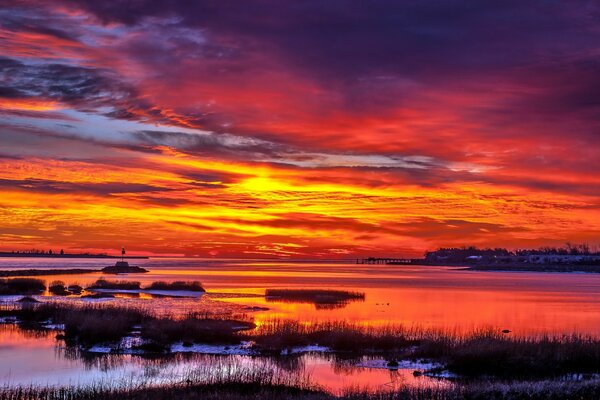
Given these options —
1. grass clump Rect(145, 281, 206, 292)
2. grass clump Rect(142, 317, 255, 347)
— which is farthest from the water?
grass clump Rect(145, 281, 206, 292)

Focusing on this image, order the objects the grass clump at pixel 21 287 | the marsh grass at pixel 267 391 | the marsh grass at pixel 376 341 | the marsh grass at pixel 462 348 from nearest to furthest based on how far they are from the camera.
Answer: the marsh grass at pixel 267 391, the marsh grass at pixel 462 348, the marsh grass at pixel 376 341, the grass clump at pixel 21 287

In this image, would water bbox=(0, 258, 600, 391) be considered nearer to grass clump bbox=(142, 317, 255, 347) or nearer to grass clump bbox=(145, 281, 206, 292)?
grass clump bbox=(142, 317, 255, 347)

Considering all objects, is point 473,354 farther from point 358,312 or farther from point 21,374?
point 358,312

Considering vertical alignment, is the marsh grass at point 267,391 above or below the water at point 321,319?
above

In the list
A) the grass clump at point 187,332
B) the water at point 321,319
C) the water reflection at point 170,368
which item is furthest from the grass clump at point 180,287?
the water reflection at point 170,368

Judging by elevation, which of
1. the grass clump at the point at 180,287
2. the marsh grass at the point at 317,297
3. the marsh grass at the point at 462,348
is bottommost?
the marsh grass at the point at 317,297

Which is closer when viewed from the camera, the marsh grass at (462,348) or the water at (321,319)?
the water at (321,319)

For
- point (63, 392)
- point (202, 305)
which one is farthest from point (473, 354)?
point (202, 305)

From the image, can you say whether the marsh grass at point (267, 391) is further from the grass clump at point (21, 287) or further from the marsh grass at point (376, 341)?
the grass clump at point (21, 287)

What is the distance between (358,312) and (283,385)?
1461 inches

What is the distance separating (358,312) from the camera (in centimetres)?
6469

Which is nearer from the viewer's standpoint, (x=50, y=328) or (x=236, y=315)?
(x=50, y=328)

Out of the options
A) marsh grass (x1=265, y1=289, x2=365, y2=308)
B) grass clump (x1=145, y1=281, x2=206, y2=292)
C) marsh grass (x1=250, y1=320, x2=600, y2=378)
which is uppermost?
marsh grass (x1=250, y1=320, x2=600, y2=378)

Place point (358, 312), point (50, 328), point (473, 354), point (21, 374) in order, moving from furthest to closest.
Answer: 1. point (358, 312)
2. point (50, 328)
3. point (473, 354)
4. point (21, 374)
